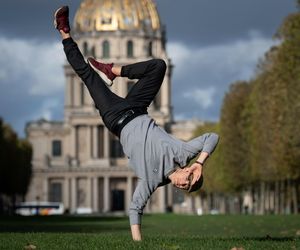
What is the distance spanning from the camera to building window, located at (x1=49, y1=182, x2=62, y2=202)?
595 ft

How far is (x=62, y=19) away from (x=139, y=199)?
289 cm

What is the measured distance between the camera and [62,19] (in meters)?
17.8

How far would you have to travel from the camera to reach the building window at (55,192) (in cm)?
18150

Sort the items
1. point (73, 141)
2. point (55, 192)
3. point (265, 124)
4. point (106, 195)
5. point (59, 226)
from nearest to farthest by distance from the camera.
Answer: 1. point (59, 226)
2. point (265, 124)
3. point (106, 195)
4. point (55, 192)
5. point (73, 141)

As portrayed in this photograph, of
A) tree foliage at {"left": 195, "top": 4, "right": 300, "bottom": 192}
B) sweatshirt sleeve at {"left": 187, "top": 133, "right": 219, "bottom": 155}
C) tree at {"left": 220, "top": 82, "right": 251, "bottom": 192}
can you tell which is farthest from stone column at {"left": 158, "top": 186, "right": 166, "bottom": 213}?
sweatshirt sleeve at {"left": 187, "top": 133, "right": 219, "bottom": 155}

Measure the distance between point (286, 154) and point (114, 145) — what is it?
120m

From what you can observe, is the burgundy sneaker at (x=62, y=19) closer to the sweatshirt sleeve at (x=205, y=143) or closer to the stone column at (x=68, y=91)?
the sweatshirt sleeve at (x=205, y=143)

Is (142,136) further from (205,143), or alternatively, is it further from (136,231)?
(136,231)

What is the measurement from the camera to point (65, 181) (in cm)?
18112

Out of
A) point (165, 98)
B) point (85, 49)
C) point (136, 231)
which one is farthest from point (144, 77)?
point (85, 49)

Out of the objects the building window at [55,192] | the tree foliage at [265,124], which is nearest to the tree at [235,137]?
the tree foliage at [265,124]

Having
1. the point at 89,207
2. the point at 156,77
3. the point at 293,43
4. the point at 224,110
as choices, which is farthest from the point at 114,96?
the point at 89,207

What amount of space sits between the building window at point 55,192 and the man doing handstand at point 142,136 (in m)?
165

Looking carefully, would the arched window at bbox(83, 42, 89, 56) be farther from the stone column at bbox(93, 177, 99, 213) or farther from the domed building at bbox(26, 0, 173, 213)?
the stone column at bbox(93, 177, 99, 213)
